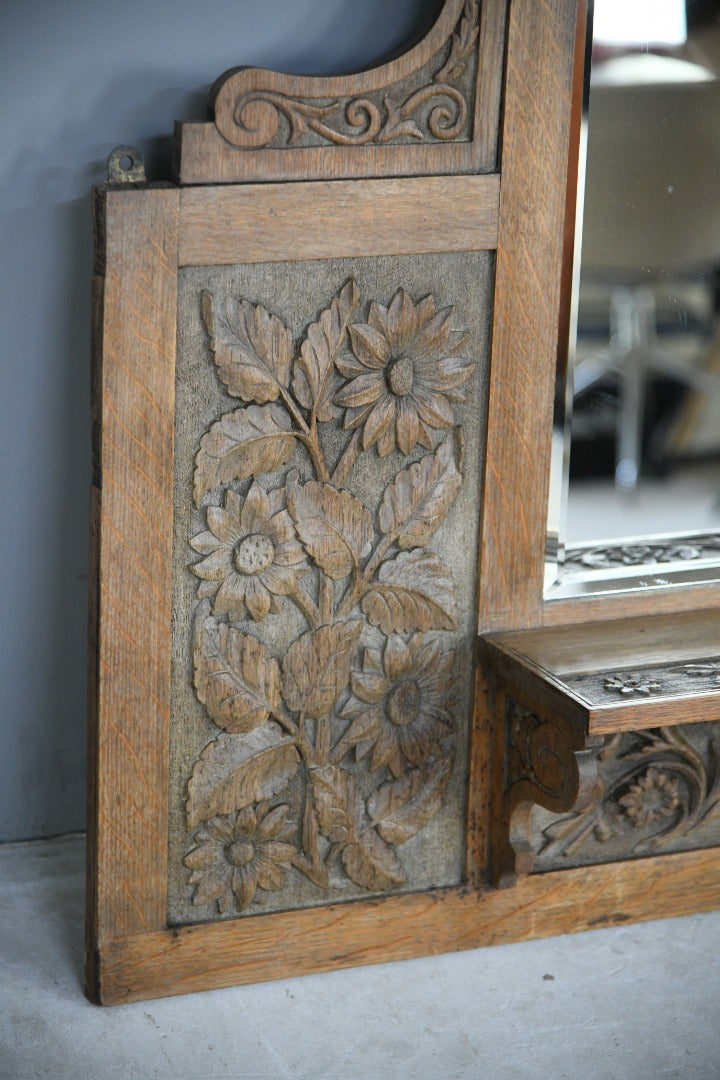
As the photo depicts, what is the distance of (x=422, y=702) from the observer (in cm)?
194

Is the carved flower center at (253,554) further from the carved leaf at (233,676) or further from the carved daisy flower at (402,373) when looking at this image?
the carved daisy flower at (402,373)

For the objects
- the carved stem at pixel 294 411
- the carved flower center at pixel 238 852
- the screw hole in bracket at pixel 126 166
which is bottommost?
the carved flower center at pixel 238 852

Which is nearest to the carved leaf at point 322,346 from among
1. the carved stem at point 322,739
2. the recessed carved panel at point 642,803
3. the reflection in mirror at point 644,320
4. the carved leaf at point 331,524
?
the carved leaf at point 331,524

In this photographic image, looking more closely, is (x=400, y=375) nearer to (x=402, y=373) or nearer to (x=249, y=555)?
(x=402, y=373)

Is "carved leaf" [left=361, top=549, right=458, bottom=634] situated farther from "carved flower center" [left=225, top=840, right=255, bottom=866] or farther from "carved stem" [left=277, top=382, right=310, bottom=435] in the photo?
"carved flower center" [left=225, top=840, right=255, bottom=866]

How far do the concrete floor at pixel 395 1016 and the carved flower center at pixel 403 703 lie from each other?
1.24 feet

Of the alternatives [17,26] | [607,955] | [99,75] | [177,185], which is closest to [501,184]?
[177,185]

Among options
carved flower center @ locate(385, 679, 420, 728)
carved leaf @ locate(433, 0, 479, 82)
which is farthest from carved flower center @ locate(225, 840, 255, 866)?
carved leaf @ locate(433, 0, 479, 82)

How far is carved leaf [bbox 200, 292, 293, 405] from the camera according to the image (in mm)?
1721

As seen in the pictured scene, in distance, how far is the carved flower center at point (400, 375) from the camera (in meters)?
1.79

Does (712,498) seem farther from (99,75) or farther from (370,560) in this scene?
(99,75)

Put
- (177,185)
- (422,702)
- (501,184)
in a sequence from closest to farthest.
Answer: (177,185) < (501,184) < (422,702)

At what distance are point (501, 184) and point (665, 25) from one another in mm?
312

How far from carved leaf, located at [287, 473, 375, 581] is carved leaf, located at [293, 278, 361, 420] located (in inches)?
4.5
